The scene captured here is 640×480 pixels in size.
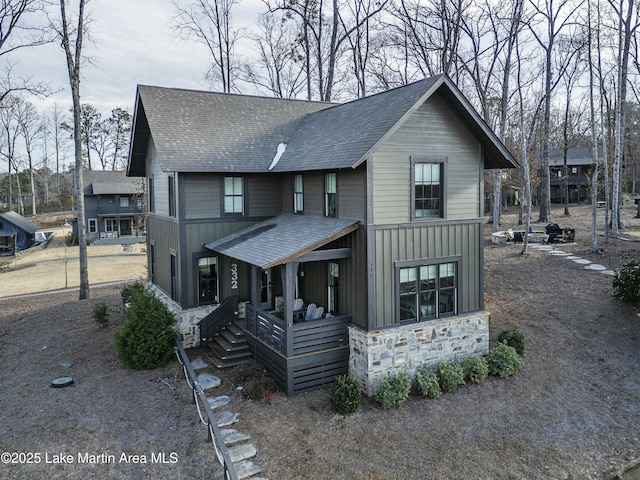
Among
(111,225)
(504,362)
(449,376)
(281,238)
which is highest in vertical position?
(281,238)

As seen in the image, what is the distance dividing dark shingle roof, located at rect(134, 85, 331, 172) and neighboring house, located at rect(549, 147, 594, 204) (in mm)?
45008

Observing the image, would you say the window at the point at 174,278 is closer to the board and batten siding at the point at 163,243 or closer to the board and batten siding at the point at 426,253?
the board and batten siding at the point at 163,243

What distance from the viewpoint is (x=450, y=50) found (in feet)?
83.0

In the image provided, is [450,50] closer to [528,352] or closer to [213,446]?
[528,352]

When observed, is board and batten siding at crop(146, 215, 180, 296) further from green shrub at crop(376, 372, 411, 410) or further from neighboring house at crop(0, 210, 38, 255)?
neighboring house at crop(0, 210, 38, 255)

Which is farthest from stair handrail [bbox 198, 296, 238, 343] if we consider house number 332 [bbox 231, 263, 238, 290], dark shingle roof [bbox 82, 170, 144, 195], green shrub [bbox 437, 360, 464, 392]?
dark shingle roof [bbox 82, 170, 144, 195]

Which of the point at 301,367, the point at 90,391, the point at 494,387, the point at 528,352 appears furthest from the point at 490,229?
the point at 90,391

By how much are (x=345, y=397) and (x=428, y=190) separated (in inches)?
227

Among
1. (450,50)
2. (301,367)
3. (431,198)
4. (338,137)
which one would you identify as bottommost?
(301,367)

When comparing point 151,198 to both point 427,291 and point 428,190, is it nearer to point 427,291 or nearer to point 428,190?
point 428,190

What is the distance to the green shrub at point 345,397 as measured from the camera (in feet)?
35.9

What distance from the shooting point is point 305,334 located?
1197 centimetres

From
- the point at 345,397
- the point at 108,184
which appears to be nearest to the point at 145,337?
the point at 345,397

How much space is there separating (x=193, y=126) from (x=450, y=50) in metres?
15.9
